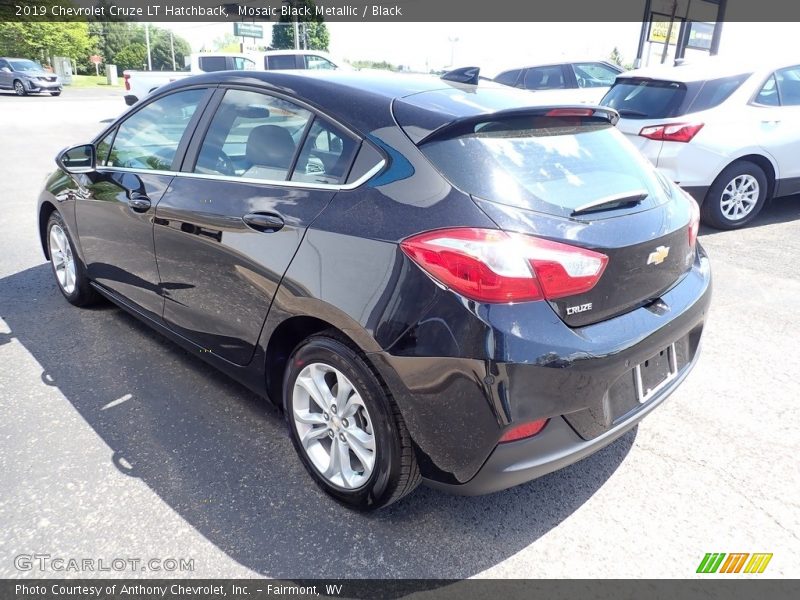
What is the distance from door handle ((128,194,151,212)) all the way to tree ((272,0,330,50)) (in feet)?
129

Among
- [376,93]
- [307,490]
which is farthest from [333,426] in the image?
[376,93]

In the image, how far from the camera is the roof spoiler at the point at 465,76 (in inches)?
118

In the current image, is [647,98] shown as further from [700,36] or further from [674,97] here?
[700,36]

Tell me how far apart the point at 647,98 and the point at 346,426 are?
548 centimetres

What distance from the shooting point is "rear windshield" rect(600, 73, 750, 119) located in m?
5.97

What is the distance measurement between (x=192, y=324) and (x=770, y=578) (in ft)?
8.87

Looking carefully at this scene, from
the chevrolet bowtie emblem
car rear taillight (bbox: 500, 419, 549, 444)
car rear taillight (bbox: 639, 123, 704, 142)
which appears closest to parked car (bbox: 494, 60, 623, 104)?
car rear taillight (bbox: 639, 123, 704, 142)

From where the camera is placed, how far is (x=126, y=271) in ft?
11.7

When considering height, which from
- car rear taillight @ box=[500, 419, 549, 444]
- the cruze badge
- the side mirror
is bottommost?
car rear taillight @ box=[500, 419, 549, 444]

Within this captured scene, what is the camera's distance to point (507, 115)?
7.57 feet

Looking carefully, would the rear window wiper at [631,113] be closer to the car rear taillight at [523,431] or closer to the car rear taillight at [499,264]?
the car rear taillight at [499,264]

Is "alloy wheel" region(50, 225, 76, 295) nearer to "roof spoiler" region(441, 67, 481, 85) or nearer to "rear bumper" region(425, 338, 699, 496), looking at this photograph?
"roof spoiler" region(441, 67, 481, 85)

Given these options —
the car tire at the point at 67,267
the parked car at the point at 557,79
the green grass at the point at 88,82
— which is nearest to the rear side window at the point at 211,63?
the parked car at the point at 557,79

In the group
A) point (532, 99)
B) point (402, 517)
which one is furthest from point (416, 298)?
point (532, 99)
